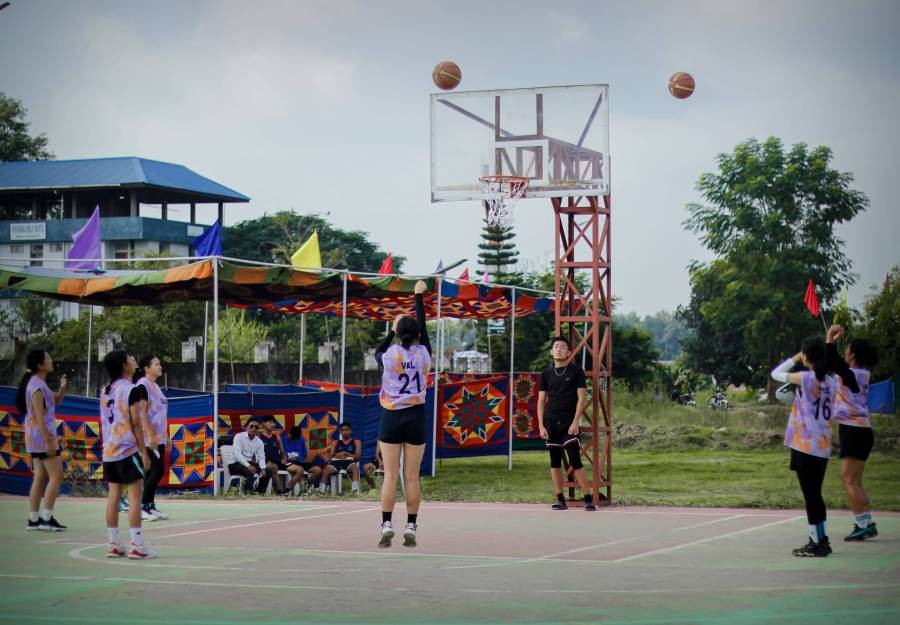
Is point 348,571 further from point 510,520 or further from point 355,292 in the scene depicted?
point 355,292

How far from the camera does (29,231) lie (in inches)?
3248

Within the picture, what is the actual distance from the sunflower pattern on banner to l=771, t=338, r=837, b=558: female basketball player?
11266mm

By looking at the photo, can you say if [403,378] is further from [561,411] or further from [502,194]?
[502,194]

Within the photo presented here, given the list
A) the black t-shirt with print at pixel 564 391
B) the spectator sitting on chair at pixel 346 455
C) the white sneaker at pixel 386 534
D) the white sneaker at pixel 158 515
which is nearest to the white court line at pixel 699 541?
the white sneaker at pixel 386 534

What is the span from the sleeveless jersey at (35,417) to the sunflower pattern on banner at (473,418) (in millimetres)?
9521

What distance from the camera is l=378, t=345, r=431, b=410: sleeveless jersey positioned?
10.9 m

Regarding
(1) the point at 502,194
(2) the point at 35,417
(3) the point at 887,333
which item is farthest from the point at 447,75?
(3) the point at 887,333

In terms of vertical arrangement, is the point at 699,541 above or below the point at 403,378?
below

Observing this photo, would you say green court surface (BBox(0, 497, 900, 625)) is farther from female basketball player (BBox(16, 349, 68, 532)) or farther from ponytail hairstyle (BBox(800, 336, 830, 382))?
ponytail hairstyle (BBox(800, 336, 830, 382))

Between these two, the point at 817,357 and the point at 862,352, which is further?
the point at 862,352

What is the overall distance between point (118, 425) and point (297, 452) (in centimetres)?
827

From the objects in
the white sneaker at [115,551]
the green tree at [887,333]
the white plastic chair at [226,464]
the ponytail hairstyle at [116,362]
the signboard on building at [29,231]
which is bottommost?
the white sneaker at [115,551]

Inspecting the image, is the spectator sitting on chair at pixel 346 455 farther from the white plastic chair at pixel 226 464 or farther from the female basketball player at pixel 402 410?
the female basketball player at pixel 402 410

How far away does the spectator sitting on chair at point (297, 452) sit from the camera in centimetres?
1839
